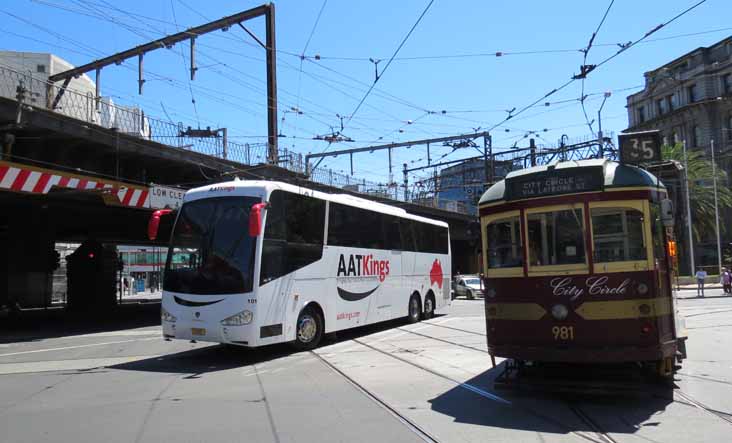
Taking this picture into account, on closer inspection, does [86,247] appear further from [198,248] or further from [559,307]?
[559,307]

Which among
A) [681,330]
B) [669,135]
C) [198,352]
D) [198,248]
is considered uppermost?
[669,135]

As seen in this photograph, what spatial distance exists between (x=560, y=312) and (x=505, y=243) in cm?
122

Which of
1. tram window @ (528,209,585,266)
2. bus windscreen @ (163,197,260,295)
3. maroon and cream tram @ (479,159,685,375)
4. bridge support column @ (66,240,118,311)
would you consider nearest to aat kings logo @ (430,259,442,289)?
bus windscreen @ (163,197,260,295)

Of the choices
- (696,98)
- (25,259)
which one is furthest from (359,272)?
(696,98)

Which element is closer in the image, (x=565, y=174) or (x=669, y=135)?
(x=565, y=174)

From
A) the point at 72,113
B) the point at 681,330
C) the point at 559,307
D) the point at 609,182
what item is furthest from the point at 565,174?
the point at 72,113

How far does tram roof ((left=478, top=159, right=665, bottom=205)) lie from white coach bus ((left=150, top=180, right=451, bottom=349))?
4.85m

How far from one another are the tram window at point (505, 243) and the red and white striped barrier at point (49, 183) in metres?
13.2

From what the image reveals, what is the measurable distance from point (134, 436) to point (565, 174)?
19.7ft

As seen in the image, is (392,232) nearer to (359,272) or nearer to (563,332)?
(359,272)

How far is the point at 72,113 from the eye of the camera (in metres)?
18.1

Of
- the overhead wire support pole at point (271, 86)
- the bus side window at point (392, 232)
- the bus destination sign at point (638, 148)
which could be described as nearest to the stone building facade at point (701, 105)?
the overhead wire support pole at point (271, 86)

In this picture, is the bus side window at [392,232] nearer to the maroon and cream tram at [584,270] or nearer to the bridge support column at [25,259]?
the maroon and cream tram at [584,270]

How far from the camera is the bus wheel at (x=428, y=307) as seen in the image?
A: 2000cm
